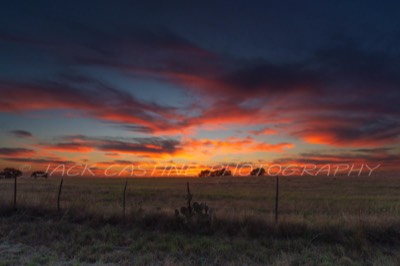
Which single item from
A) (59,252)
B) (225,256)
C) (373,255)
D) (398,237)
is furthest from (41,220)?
(398,237)

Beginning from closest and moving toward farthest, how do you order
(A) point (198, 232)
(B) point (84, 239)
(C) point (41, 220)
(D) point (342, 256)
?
1. (D) point (342, 256)
2. (B) point (84, 239)
3. (A) point (198, 232)
4. (C) point (41, 220)

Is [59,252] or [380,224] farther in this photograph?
[380,224]

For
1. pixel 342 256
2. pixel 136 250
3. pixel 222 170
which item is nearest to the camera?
pixel 342 256

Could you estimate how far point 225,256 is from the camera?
11258 mm

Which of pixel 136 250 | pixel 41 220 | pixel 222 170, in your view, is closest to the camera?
pixel 136 250

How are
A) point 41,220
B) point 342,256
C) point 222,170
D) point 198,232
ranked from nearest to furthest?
point 342,256 → point 198,232 → point 41,220 → point 222,170

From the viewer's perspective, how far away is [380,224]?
44.3 feet

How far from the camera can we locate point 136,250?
1191 centimetres

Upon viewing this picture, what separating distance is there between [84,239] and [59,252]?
1.56 metres

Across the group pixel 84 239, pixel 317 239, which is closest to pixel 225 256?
pixel 317 239

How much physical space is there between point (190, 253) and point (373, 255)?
5.83 meters

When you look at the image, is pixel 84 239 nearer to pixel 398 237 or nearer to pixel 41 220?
pixel 41 220

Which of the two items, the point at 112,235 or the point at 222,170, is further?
the point at 222,170

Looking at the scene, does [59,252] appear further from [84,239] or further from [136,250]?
[136,250]
